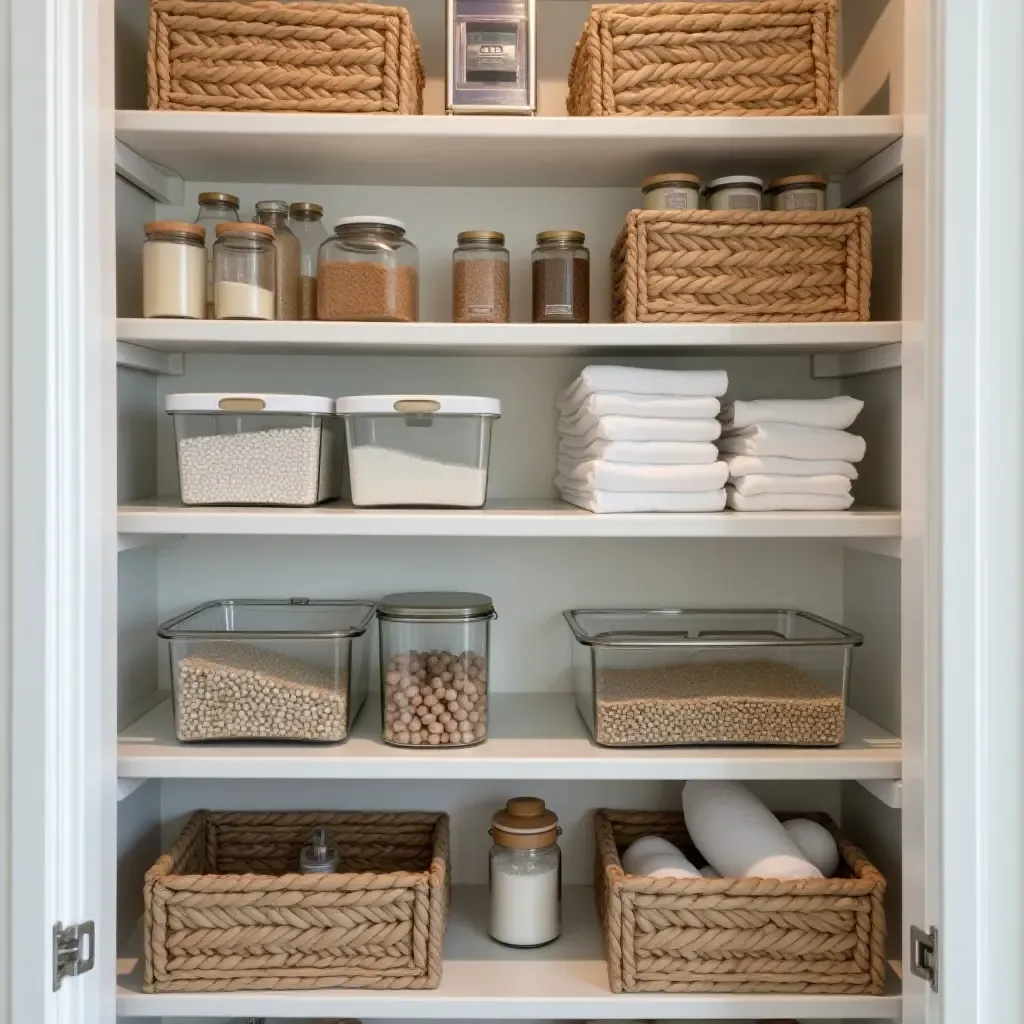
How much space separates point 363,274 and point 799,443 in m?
0.67

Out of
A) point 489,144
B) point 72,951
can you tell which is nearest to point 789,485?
point 489,144

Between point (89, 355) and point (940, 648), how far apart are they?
107 cm

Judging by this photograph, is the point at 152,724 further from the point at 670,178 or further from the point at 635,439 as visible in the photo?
the point at 670,178

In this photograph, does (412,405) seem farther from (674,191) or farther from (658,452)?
(674,191)

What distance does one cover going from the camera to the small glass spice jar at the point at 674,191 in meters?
1.47

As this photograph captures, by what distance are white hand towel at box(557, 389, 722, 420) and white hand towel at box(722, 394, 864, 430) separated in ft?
0.14

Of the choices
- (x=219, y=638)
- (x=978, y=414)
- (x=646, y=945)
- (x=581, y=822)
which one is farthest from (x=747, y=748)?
(x=219, y=638)

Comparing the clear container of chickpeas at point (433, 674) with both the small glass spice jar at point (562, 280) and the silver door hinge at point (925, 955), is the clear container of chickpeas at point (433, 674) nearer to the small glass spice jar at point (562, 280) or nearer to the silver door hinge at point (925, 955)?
the small glass spice jar at point (562, 280)

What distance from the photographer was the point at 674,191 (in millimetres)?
1474

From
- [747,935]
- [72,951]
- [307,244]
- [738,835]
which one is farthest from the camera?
[307,244]

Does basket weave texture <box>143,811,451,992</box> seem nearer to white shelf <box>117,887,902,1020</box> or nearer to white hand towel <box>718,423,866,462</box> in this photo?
white shelf <box>117,887,902,1020</box>

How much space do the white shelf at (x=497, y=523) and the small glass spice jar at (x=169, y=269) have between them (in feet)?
0.93

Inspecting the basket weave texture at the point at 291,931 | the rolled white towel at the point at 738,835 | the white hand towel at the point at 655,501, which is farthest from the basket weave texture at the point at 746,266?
the basket weave texture at the point at 291,931

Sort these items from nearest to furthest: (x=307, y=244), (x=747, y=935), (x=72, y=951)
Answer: (x=72, y=951) → (x=747, y=935) → (x=307, y=244)
